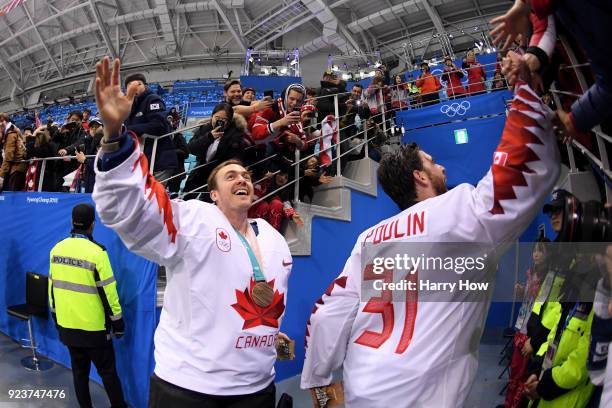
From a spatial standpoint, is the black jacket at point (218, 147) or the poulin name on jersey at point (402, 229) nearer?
the poulin name on jersey at point (402, 229)

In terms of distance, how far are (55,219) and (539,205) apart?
4653 mm

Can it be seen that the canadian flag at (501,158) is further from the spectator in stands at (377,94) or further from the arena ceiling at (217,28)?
the arena ceiling at (217,28)

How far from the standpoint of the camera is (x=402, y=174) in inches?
62.0

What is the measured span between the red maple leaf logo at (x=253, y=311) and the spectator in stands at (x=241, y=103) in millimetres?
2420

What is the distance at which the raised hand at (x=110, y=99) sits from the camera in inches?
53.6

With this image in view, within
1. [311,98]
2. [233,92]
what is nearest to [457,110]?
[311,98]

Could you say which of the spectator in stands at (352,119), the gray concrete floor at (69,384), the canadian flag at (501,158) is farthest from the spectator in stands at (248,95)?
the canadian flag at (501,158)

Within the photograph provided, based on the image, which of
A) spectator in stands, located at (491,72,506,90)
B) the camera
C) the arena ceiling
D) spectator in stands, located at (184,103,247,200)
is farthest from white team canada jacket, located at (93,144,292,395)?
the arena ceiling

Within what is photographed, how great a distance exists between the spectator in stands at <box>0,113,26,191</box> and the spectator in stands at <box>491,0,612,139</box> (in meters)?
6.20

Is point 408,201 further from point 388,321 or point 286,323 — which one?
point 286,323

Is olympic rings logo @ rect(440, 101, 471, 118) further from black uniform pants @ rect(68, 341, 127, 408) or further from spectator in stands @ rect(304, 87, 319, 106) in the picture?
black uniform pants @ rect(68, 341, 127, 408)

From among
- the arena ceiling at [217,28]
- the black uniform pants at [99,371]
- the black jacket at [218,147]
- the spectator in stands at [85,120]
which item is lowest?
the black uniform pants at [99,371]

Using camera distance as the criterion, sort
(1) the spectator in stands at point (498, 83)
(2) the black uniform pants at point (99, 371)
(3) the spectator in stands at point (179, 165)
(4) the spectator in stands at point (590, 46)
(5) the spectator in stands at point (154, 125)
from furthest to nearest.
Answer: (1) the spectator in stands at point (498, 83), (3) the spectator in stands at point (179, 165), (5) the spectator in stands at point (154, 125), (2) the black uniform pants at point (99, 371), (4) the spectator in stands at point (590, 46)

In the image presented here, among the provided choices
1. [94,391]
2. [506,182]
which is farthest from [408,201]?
[94,391]
